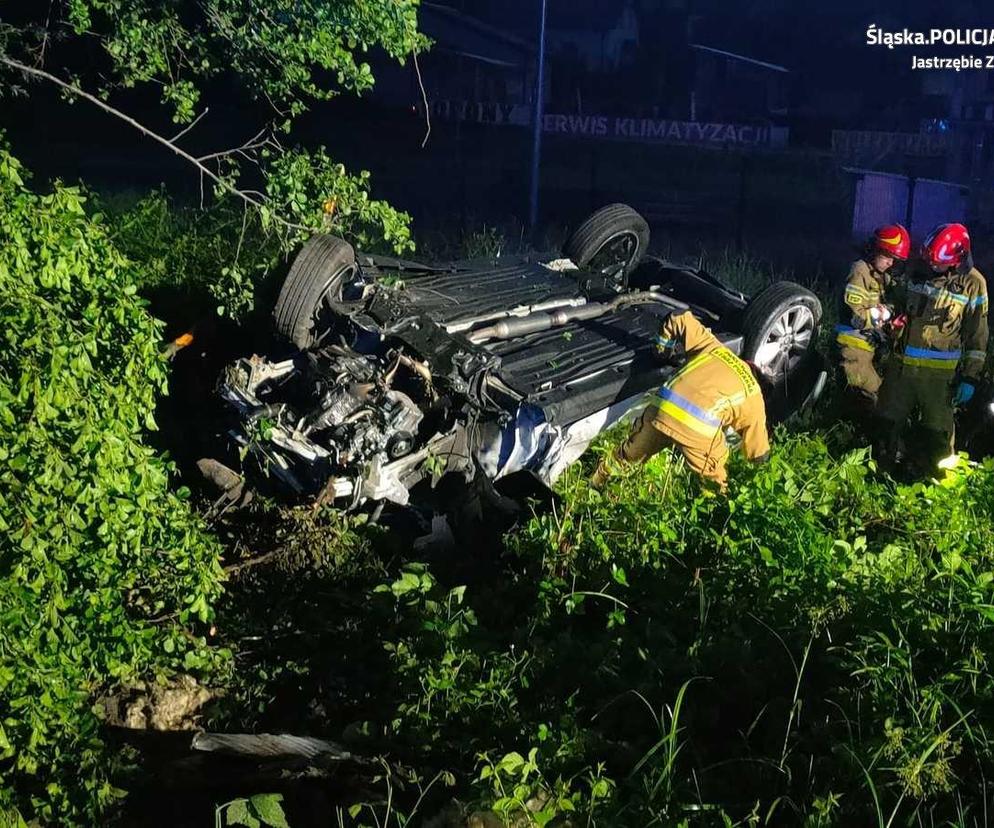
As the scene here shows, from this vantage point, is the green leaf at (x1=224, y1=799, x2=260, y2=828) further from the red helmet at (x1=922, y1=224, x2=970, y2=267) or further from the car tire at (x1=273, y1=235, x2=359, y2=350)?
the red helmet at (x1=922, y1=224, x2=970, y2=267)

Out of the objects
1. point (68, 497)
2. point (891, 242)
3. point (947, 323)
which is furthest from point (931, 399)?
point (68, 497)

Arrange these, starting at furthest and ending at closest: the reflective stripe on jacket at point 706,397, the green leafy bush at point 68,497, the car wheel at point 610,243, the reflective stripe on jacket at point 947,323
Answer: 1. the car wheel at point 610,243
2. the reflective stripe on jacket at point 947,323
3. the reflective stripe on jacket at point 706,397
4. the green leafy bush at point 68,497

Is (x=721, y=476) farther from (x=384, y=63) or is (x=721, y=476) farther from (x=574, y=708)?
(x=384, y=63)

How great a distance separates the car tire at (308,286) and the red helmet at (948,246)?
3867 mm

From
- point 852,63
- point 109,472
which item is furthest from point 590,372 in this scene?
point 852,63

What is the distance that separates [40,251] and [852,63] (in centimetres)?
2300

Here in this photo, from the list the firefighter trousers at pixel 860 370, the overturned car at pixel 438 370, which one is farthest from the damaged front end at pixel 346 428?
the firefighter trousers at pixel 860 370

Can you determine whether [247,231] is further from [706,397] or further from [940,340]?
[940,340]

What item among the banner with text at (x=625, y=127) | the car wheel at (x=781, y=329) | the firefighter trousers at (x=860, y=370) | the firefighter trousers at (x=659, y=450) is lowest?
the firefighter trousers at (x=659, y=450)

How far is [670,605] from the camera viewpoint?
4848mm

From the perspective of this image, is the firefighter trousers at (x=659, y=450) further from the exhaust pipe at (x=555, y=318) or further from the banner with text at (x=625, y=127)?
the banner with text at (x=625, y=127)

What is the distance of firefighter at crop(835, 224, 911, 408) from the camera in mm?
7543

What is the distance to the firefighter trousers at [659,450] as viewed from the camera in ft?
20.2

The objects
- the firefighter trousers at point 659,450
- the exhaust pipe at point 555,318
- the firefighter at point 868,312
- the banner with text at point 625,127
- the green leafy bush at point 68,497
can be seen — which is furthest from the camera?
the banner with text at point 625,127
